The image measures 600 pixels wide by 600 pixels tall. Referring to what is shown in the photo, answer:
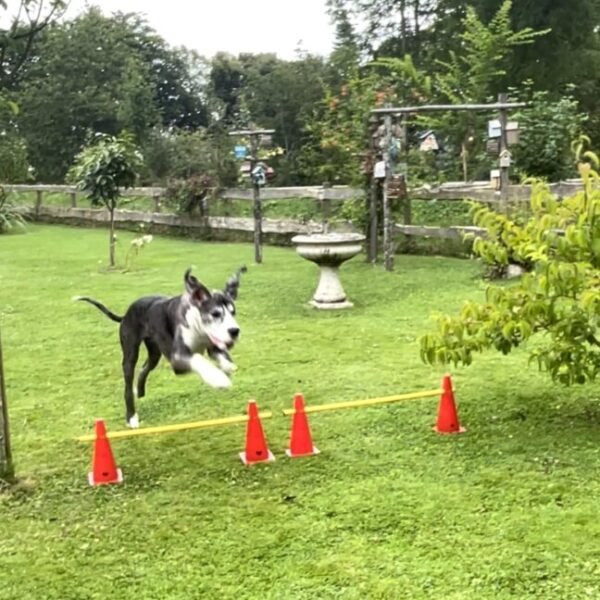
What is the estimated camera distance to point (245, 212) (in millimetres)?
18703

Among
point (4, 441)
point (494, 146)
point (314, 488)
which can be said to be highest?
point (494, 146)

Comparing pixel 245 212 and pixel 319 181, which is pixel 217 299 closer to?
pixel 245 212

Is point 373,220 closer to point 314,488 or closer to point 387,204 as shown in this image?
point 387,204

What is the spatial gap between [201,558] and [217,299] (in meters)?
A: 1.30

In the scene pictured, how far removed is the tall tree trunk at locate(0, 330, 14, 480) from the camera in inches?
177

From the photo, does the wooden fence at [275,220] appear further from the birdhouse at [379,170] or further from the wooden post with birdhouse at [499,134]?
the birdhouse at [379,170]

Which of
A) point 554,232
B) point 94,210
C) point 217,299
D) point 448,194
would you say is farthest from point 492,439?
point 94,210

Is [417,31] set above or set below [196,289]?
above

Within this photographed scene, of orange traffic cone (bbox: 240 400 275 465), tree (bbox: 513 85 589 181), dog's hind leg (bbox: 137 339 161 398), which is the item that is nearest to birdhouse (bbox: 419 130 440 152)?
tree (bbox: 513 85 589 181)

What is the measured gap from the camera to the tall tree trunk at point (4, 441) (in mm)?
4492

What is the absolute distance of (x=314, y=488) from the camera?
439 cm

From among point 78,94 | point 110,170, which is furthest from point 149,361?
point 78,94

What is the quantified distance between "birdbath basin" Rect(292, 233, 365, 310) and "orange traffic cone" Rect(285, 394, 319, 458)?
4669 millimetres

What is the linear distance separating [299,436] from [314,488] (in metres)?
0.53
